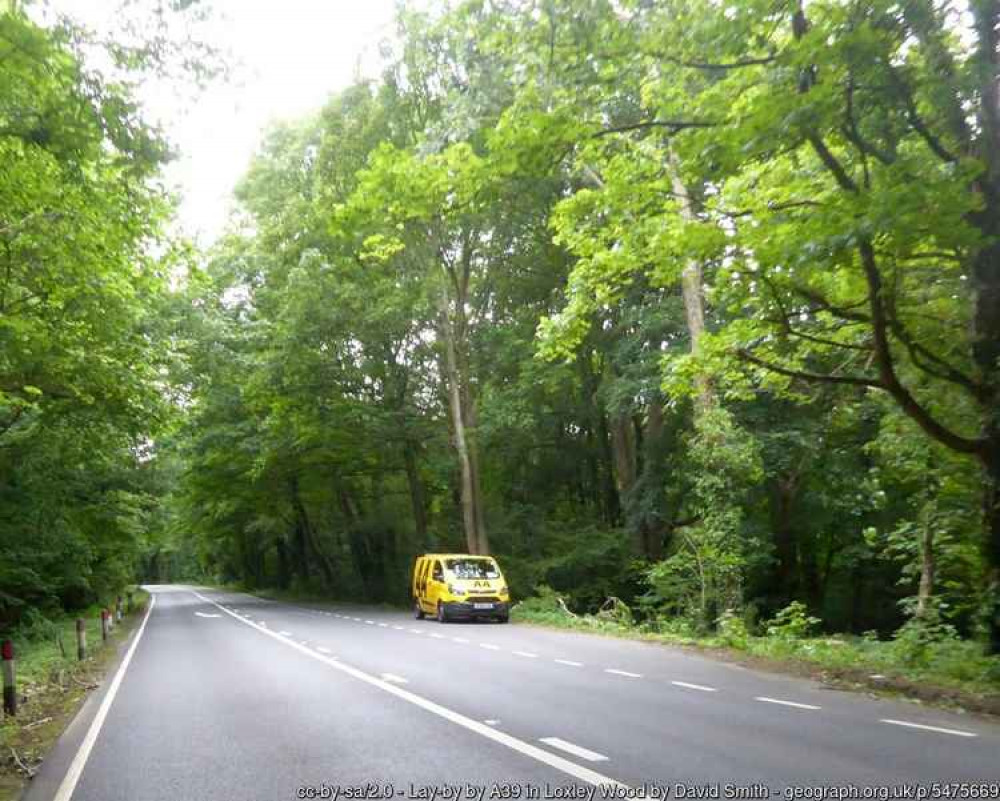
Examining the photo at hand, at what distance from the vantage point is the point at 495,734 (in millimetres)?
7336

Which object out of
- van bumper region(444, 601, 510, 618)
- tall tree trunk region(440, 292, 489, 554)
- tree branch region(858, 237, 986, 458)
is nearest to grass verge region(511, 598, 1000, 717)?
tree branch region(858, 237, 986, 458)

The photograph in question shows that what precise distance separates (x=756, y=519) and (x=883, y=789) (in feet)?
65.8

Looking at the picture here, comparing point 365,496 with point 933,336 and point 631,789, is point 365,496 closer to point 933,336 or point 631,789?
point 933,336

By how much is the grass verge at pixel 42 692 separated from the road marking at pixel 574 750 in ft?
13.5

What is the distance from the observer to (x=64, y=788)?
246 inches

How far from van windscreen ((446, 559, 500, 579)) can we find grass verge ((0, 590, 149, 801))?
850cm

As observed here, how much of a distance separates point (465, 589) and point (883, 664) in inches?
500

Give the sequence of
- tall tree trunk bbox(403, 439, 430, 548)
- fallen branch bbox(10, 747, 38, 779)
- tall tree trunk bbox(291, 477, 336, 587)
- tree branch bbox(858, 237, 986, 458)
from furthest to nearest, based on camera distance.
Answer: tall tree trunk bbox(291, 477, 336, 587), tall tree trunk bbox(403, 439, 430, 548), tree branch bbox(858, 237, 986, 458), fallen branch bbox(10, 747, 38, 779)

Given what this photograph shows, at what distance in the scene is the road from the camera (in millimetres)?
5867

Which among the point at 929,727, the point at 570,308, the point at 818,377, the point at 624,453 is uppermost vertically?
the point at 624,453

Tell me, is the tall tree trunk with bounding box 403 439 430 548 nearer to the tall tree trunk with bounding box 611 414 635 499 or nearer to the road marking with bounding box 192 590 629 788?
the tall tree trunk with bounding box 611 414 635 499

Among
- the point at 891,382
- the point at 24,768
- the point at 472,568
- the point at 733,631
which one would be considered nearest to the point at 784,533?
the point at 472,568

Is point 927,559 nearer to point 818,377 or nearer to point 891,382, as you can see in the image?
point 818,377

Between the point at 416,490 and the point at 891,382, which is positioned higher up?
the point at 416,490
